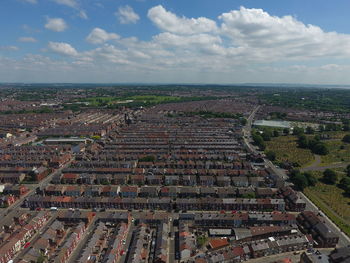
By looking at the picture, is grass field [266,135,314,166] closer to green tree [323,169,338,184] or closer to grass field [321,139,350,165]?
grass field [321,139,350,165]

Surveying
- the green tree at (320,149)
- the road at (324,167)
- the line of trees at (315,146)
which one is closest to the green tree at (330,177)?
the road at (324,167)

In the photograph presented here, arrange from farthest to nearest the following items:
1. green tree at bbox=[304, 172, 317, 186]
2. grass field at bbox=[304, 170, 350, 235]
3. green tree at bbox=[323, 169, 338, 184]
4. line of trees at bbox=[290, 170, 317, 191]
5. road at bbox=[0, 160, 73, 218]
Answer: green tree at bbox=[323, 169, 338, 184]
green tree at bbox=[304, 172, 317, 186]
line of trees at bbox=[290, 170, 317, 191]
road at bbox=[0, 160, 73, 218]
grass field at bbox=[304, 170, 350, 235]

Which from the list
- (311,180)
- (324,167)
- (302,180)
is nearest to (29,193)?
(302,180)

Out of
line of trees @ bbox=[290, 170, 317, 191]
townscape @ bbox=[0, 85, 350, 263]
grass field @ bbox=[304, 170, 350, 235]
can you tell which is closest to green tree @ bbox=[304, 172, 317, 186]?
line of trees @ bbox=[290, 170, 317, 191]

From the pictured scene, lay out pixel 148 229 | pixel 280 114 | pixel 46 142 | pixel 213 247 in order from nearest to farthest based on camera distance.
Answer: pixel 213 247, pixel 148 229, pixel 46 142, pixel 280 114

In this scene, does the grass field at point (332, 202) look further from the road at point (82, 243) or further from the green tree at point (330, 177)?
the road at point (82, 243)

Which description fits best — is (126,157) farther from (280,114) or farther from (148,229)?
(280,114)

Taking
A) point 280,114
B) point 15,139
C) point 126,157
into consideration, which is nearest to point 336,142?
point 280,114
